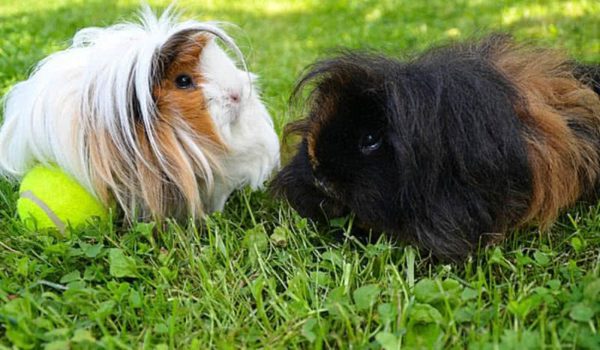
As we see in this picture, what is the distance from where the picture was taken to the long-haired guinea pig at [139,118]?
2.01 meters

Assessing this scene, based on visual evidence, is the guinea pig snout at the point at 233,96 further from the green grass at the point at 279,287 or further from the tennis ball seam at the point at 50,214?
the tennis ball seam at the point at 50,214

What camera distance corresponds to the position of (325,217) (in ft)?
6.88

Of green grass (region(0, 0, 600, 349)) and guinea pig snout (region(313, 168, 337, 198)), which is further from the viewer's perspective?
guinea pig snout (region(313, 168, 337, 198))

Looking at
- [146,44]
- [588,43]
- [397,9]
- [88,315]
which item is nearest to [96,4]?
[397,9]

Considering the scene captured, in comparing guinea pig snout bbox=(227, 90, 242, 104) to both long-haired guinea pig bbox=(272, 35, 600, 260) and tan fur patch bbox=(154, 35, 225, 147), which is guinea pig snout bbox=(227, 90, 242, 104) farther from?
long-haired guinea pig bbox=(272, 35, 600, 260)

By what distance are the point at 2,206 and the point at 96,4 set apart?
624 centimetres

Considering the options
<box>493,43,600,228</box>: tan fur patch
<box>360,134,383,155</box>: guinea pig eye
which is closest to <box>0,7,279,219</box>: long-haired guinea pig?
<box>360,134,383,155</box>: guinea pig eye

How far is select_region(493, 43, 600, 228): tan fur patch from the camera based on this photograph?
1.84 meters

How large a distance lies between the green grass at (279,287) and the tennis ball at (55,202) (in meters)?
0.06

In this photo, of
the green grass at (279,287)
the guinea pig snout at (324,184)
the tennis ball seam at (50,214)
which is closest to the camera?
the green grass at (279,287)

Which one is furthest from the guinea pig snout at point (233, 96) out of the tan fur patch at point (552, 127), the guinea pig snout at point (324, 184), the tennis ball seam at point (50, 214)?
the tan fur patch at point (552, 127)

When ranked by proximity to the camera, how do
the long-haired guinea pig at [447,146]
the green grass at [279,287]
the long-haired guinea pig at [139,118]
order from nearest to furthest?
the green grass at [279,287], the long-haired guinea pig at [447,146], the long-haired guinea pig at [139,118]

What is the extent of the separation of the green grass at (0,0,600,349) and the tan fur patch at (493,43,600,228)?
134mm

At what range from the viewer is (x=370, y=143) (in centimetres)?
185
